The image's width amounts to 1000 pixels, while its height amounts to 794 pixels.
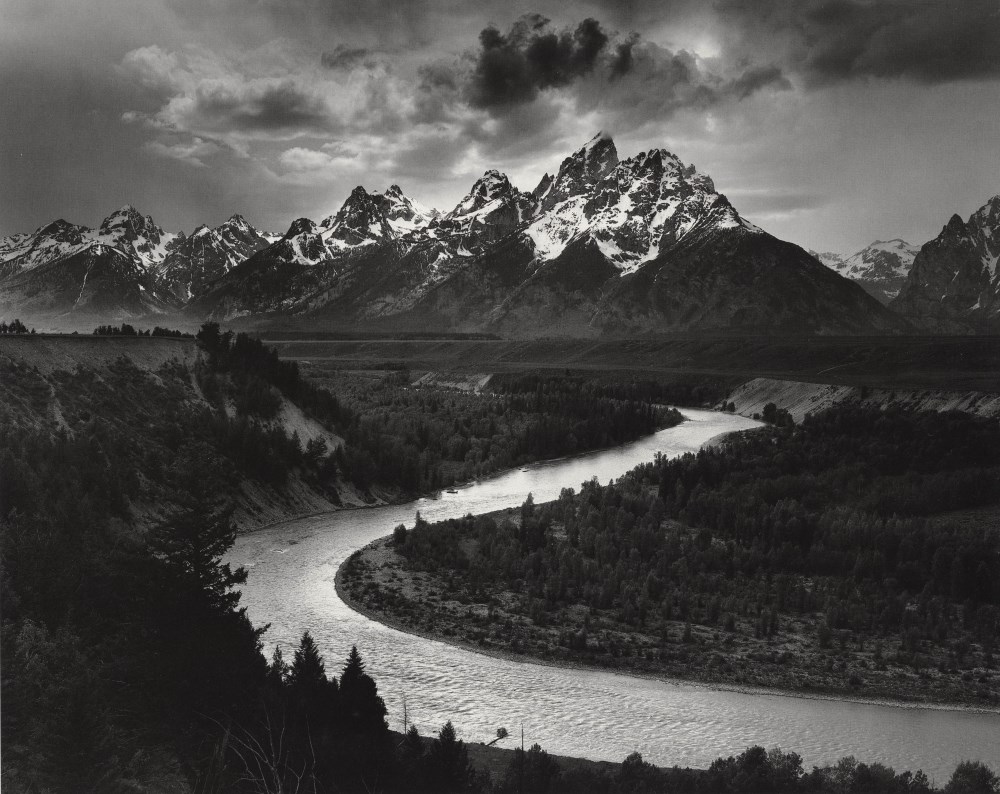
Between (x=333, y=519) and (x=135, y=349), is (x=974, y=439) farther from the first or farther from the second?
(x=135, y=349)

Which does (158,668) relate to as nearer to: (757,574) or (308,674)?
(308,674)

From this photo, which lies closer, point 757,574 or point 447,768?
point 447,768

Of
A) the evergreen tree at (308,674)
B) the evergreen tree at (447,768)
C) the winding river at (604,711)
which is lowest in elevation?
the winding river at (604,711)

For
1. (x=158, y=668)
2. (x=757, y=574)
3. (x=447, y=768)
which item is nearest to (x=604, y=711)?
(x=447, y=768)

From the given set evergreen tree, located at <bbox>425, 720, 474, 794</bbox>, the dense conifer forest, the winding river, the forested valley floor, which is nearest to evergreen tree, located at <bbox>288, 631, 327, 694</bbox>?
the forested valley floor

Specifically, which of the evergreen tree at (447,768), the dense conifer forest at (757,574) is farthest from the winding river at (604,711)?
the evergreen tree at (447,768)

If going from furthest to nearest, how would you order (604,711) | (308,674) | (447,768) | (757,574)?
(757,574) < (604,711) < (308,674) < (447,768)

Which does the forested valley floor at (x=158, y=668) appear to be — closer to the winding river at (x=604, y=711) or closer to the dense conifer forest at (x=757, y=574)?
the winding river at (x=604, y=711)

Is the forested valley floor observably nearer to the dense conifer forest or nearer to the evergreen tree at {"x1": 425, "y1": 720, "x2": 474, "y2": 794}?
the evergreen tree at {"x1": 425, "y1": 720, "x2": 474, "y2": 794}
